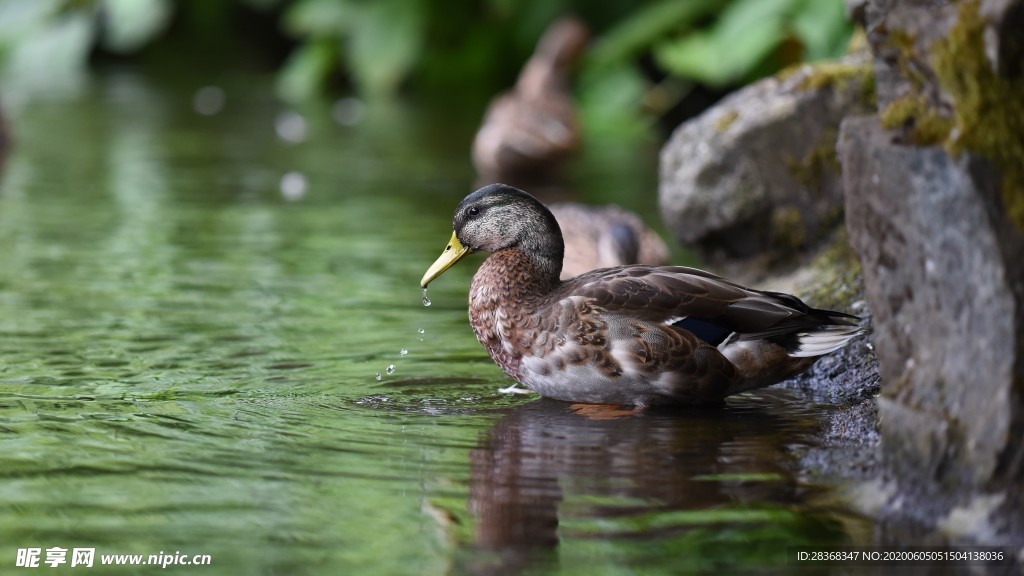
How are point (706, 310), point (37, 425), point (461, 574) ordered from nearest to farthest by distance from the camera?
point (461, 574), point (37, 425), point (706, 310)

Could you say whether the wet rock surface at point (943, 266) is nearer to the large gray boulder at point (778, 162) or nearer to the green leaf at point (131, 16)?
the large gray boulder at point (778, 162)

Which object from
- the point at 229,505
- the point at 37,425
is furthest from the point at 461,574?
the point at 37,425

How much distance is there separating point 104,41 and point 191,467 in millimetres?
21752

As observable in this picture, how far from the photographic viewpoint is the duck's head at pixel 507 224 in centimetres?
612

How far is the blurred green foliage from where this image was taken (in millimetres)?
15053

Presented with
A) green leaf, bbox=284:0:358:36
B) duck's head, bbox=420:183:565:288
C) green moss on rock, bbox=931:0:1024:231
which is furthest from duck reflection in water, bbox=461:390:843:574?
green leaf, bbox=284:0:358:36

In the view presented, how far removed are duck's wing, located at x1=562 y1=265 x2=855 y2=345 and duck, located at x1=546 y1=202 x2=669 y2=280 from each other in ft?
7.07

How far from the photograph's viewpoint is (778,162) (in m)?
7.95

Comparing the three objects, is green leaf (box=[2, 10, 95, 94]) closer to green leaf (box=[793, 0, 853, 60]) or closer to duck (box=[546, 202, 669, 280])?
green leaf (box=[793, 0, 853, 60])

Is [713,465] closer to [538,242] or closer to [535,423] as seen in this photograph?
[535,423]

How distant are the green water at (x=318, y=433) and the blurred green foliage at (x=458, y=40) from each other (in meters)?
5.40

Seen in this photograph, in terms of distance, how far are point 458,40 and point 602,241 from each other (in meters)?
13.2

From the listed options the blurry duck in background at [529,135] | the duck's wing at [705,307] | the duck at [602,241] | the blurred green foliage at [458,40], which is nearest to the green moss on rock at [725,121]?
the duck at [602,241]

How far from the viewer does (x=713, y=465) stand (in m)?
4.83
